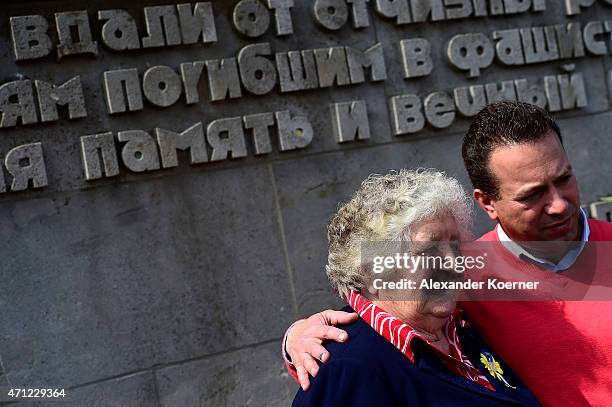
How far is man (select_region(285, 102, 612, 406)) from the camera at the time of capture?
2.32 m

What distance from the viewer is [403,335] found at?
2078 millimetres

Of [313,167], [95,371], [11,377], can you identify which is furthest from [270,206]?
[11,377]

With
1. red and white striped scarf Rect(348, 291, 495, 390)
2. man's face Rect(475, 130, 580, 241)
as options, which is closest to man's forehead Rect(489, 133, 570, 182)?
man's face Rect(475, 130, 580, 241)

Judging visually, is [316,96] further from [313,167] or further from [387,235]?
[387,235]

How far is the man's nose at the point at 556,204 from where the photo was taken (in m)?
2.40

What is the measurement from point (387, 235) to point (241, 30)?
2782mm

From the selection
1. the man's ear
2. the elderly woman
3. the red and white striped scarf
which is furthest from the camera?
the man's ear

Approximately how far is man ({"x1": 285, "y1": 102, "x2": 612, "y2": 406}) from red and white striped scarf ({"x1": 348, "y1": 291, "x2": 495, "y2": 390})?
0.31 ft

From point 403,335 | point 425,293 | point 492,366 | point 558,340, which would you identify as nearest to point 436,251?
point 425,293

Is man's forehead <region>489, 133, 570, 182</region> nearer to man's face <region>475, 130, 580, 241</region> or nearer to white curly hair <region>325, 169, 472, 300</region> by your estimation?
man's face <region>475, 130, 580, 241</region>

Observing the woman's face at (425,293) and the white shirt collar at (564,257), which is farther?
the white shirt collar at (564,257)

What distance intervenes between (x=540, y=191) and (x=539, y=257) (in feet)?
0.71

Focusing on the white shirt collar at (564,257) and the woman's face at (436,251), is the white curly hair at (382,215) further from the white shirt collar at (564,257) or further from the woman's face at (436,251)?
the white shirt collar at (564,257)

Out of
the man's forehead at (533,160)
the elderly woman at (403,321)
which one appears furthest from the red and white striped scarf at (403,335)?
the man's forehead at (533,160)
